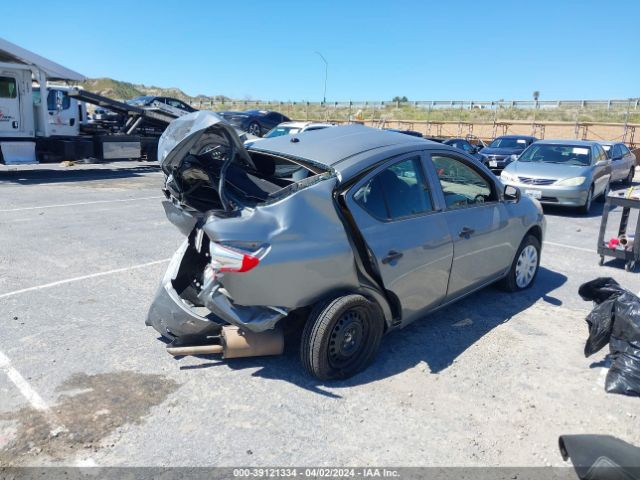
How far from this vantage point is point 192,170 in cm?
400

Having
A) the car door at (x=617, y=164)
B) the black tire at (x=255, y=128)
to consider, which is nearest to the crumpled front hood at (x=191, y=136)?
the car door at (x=617, y=164)

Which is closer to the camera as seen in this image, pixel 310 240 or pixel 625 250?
pixel 310 240

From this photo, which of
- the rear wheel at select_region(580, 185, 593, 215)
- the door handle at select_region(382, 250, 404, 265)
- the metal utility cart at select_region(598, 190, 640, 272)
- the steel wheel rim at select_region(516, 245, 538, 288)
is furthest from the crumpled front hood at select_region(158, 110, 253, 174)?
the rear wheel at select_region(580, 185, 593, 215)

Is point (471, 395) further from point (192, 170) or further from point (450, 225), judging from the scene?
point (192, 170)

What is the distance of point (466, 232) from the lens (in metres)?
4.71

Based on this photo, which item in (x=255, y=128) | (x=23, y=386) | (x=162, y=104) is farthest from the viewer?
(x=255, y=128)

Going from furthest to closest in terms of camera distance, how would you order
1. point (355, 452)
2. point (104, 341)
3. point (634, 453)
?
point (104, 341) → point (355, 452) → point (634, 453)

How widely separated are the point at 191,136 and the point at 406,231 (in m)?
1.75

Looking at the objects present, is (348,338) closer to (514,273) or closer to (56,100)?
(514,273)

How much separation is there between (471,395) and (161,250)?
4.87 m

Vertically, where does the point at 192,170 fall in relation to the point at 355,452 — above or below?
above

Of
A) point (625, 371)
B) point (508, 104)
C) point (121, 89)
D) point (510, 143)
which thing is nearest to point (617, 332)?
point (625, 371)

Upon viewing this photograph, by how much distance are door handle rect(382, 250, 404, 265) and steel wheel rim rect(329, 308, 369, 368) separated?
413 mm

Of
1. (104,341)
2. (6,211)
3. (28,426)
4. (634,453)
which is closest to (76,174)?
(6,211)
